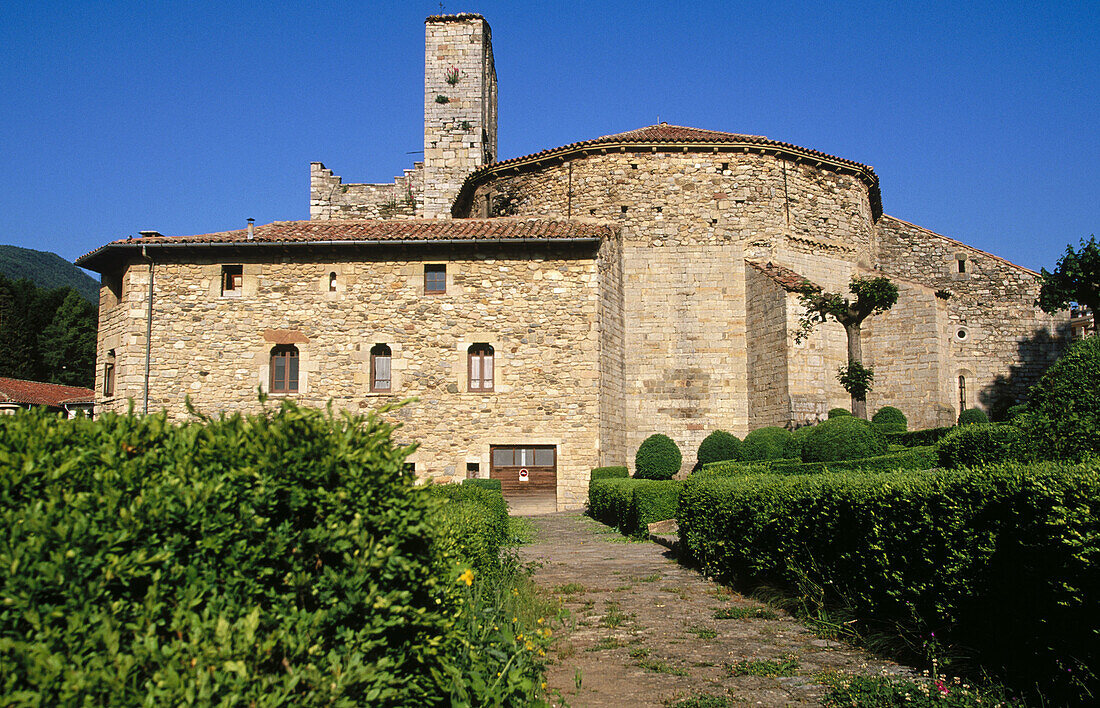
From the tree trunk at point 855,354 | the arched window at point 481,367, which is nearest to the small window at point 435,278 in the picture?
the arched window at point 481,367

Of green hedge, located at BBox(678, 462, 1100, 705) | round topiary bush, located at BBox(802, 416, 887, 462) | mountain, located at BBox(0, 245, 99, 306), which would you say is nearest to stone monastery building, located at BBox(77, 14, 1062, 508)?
round topiary bush, located at BBox(802, 416, 887, 462)

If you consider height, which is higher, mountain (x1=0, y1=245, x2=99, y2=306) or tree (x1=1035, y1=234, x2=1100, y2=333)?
mountain (x1=0, y1=245, x2=99, y2=306)

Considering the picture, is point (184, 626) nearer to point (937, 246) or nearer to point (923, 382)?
point (923, 382)

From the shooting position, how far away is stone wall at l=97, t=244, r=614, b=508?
63.9 feet

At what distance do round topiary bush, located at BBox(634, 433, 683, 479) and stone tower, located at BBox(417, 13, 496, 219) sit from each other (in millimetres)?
13088

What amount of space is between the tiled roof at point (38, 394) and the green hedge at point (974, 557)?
1414 inches

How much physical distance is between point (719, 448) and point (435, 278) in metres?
8.63

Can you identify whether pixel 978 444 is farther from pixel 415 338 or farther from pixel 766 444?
pixel 415 338

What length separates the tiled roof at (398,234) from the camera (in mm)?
19703

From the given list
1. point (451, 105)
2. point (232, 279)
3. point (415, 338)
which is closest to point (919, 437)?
point (415, 338)

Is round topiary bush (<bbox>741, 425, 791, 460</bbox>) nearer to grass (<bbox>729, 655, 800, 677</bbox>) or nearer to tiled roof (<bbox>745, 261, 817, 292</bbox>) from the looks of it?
tiled roof (<bbox>745, 261, 817, 292</bbox>)

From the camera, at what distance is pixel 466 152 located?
29031mm

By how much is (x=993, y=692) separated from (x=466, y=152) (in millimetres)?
27020

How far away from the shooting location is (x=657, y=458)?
20.1 meters
